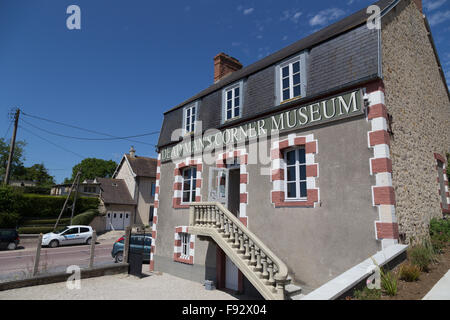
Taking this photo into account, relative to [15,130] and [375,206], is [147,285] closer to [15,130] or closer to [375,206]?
[375,206]

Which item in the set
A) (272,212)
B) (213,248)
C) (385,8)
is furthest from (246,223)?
(385,8)

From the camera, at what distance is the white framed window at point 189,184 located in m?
11.9

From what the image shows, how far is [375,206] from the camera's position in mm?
6188

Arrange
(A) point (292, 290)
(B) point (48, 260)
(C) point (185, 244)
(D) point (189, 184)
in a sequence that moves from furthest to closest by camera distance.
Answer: (B) point (48, 260)
(D) point (189, 184)
(C) point (185, 244)
(A) point (292, 290)

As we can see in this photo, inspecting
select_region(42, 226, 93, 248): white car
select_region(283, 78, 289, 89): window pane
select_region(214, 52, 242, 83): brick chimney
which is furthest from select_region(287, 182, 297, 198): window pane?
select_region(42, 226, 93, 248): white car

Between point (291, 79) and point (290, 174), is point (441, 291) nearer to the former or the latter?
point (290, 174)

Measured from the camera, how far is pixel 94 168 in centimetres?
6016

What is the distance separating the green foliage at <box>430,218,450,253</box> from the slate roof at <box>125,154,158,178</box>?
28.8 meters

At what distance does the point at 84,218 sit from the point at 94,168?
36.4 meters

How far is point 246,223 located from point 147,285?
15.1 ft

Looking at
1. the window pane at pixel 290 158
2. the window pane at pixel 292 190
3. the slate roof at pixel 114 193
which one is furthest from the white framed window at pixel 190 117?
the slate roof at pixel 114 193

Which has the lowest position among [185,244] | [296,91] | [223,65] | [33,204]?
[185,244]

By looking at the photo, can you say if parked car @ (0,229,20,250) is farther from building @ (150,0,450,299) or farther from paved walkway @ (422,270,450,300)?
paved walkway @ (422,270,450,300)

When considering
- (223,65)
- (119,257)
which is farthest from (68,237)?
(223,65)
